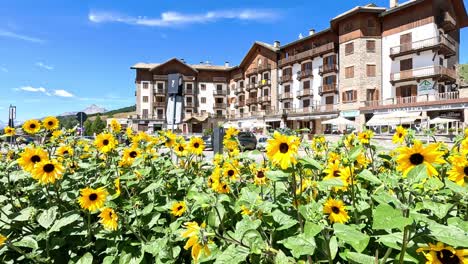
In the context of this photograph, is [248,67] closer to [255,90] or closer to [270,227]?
[255,90]

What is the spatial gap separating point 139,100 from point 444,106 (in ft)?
150

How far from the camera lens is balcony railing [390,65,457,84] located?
→ 29906mm

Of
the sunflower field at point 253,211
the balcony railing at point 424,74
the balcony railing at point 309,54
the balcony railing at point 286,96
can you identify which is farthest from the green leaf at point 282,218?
the balcony railing at point 286,96

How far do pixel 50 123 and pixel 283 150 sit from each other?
11.3ft

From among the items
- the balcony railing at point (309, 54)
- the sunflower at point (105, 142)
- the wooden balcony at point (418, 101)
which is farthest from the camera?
the balcony railing at point (309, 54)

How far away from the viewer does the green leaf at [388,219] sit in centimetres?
107

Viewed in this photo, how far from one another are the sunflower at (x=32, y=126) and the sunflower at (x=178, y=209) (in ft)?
8.00

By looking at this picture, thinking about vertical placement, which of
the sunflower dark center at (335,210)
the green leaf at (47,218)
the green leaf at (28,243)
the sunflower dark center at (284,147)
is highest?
the sunflower dark center at (284,147)

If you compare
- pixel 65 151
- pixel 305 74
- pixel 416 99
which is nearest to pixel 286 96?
pixel 305 74

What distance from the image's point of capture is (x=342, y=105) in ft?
120

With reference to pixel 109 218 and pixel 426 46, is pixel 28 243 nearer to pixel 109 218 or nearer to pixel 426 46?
pixel 109 218

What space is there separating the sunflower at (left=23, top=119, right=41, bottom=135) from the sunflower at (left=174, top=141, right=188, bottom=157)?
1673 mm

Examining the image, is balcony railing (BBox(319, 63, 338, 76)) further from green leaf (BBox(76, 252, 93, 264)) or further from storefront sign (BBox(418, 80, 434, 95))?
green leaf (BBox(76, 252, 93, 264))

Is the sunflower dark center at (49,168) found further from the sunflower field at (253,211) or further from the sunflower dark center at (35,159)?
the sunflower dark center at (35,159)
